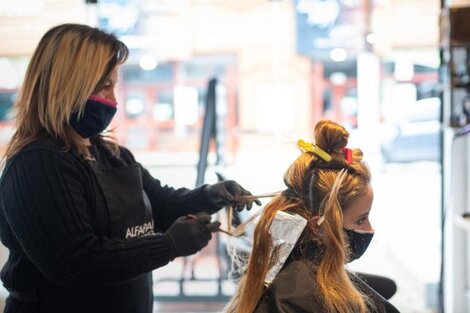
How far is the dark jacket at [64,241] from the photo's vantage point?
1.33m

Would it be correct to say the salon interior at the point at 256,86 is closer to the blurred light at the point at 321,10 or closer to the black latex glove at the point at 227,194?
the blurred light at the point at 321,10

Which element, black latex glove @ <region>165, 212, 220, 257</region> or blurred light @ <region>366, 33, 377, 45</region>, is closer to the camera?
black latex glove @ <region>165, 212, 220, 257</region>

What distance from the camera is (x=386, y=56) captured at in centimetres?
362

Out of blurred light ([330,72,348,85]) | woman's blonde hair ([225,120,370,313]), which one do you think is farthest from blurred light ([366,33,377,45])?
woman's blonde hair ([225,120,370,313])

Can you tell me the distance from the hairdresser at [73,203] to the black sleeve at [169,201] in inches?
9.2

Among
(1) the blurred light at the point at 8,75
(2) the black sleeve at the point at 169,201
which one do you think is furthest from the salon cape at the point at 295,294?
(1) the blurred light at the point at 8,75

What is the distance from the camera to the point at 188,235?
4.90 feet

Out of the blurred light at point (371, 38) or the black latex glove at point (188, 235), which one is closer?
the black latex glove at point (188, 235)

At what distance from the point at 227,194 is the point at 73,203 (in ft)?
1.75

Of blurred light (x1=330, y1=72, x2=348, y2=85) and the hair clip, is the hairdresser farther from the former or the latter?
blurred light (x1=330, y1=72, x2=348, y2=85)

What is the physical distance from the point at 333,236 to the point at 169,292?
2551 millimetres

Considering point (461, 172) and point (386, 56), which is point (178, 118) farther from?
point (461, 172)

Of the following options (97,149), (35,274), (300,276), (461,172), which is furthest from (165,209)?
(461,172)

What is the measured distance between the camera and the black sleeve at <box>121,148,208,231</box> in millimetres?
1820
